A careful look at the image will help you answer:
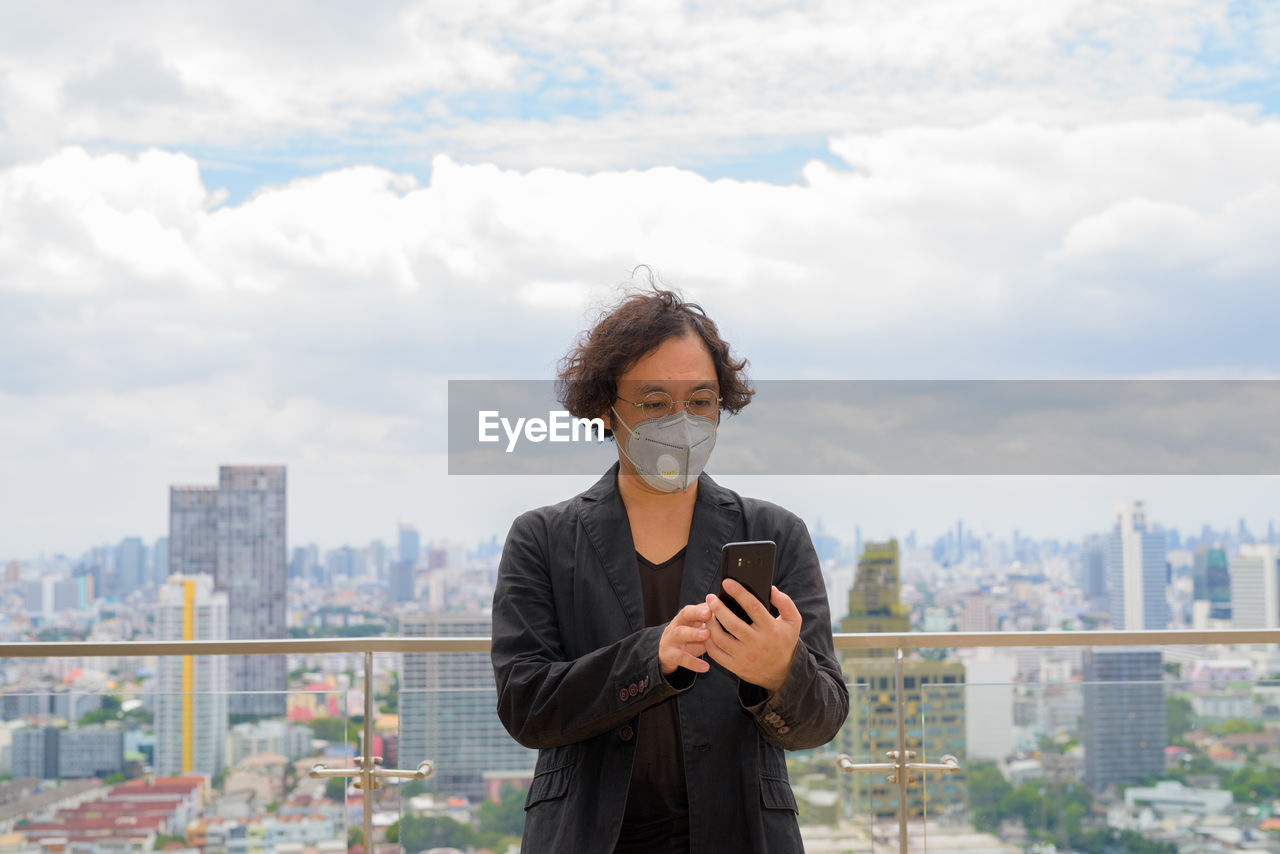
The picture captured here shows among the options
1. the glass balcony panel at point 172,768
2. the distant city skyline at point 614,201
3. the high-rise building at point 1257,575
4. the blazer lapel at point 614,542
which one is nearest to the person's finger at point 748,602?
the blazer lapel at point 614,542

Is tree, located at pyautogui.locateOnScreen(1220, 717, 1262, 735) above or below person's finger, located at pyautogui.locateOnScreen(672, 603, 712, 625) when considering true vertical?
below

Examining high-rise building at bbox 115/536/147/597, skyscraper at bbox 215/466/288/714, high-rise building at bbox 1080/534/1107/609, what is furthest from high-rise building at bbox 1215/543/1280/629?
high-rise building at bbox 115/536/147/597

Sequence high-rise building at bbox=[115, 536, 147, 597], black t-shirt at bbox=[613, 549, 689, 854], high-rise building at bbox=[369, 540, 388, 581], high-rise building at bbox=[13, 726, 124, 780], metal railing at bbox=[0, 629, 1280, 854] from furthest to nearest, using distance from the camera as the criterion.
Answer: high-rise building at bbox=[115, 536, 147, 597] → high-rise building at bbox=[369, 540, 388, 581] → high-rise building at bbox=[13, 726, 124, 780] → metal railing at bbox=[0, 629, 1280, 854] → black t-shirt at bbox=[613, 549, 689, 854]

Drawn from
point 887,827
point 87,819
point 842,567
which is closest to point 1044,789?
point 887,827

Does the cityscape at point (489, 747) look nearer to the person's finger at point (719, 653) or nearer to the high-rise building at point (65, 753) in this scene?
the high-rise building at point (65, 753)

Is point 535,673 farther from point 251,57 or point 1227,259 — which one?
point 1227,259

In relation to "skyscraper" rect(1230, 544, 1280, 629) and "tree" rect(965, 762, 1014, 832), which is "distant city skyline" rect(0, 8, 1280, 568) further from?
"tree" rect(965, 762, 1014, 832)
